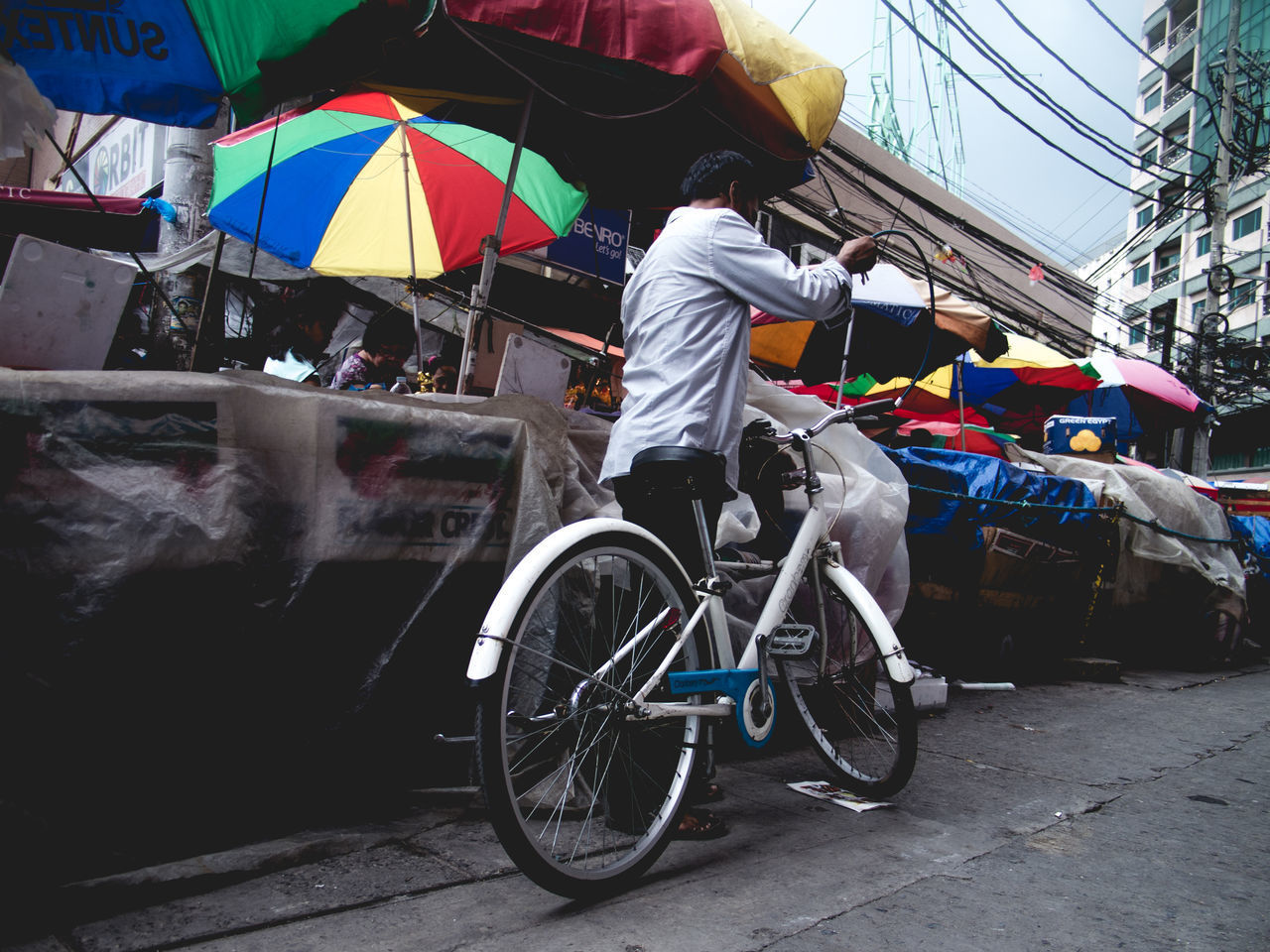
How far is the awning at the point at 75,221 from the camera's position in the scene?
387 centimetres

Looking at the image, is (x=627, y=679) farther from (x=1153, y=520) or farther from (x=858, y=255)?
(x=1153, y=520)

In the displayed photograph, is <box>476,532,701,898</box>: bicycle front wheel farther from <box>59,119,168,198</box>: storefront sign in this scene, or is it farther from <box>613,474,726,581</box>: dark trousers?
<box>59,119,168,198</box>: storefront sign

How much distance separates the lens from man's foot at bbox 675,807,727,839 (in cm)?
225

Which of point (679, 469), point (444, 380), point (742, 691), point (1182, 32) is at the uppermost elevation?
point (1182, 32)

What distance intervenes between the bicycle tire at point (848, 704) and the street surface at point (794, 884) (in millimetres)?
133

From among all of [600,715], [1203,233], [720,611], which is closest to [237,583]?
[600,715]

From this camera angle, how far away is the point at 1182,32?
44875mm

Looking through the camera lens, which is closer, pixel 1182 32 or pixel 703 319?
pixel 703 319

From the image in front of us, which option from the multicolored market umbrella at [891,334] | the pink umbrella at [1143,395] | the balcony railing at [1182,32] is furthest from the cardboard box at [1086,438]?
the balcony railing at [1182,32]

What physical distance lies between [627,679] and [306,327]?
6.26 metres

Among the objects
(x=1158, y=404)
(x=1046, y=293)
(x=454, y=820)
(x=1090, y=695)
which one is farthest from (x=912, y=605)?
(x=1046, y=293)

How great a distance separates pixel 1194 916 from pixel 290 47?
346 cm

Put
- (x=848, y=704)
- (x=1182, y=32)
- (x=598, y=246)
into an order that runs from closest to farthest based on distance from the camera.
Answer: (x=848, y=704), (x=598, y=246), (x=1182, y=32)

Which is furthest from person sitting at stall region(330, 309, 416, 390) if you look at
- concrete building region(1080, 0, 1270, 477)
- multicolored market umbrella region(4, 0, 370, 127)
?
concrete building region(1080, 0, 1270, 477)
